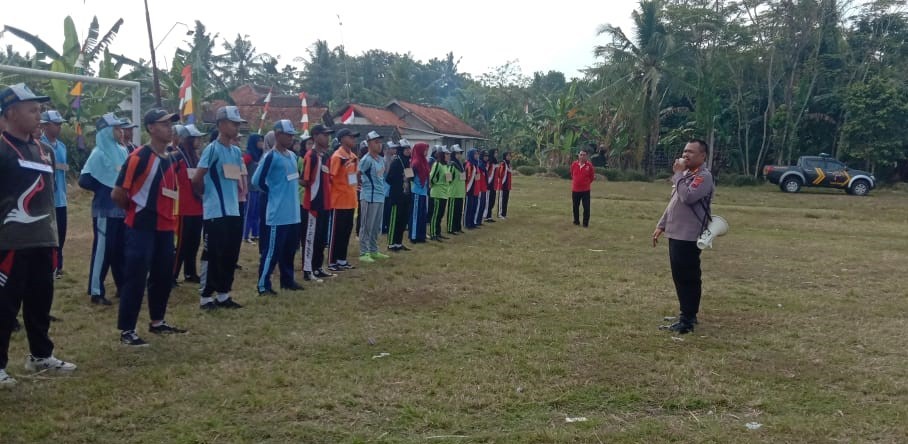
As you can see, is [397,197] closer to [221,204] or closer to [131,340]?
[221,204]

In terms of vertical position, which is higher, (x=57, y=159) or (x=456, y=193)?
(x=57, y=159)

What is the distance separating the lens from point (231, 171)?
22.2 feet

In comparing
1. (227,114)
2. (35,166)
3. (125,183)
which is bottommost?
(125,183)

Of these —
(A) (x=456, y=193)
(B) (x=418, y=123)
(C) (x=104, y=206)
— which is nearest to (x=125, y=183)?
(C) (x=104, y=206)

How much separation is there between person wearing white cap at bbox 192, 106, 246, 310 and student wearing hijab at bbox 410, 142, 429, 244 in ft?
16.5

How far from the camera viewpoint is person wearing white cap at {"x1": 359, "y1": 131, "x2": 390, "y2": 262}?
32.4 feet

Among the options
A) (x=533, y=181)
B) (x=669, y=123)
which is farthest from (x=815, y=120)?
(x=533, y=181)

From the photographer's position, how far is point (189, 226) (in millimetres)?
7410

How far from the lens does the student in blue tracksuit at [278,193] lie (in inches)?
290

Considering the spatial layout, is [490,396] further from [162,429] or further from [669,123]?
[669,123]

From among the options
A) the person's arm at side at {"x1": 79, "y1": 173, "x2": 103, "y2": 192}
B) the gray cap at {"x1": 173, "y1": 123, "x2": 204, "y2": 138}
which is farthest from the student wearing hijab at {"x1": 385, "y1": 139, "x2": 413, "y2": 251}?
the person's arm at side at {"x1": 79, "y1": 173, "x2": 103, "y2": 192}

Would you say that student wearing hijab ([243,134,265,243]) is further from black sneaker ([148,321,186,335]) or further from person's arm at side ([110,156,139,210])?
person's arm at side ([110,156,139,210])

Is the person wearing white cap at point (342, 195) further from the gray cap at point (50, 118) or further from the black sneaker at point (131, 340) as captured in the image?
the black sneaker at point (131, 340)

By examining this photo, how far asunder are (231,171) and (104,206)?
128 cm
